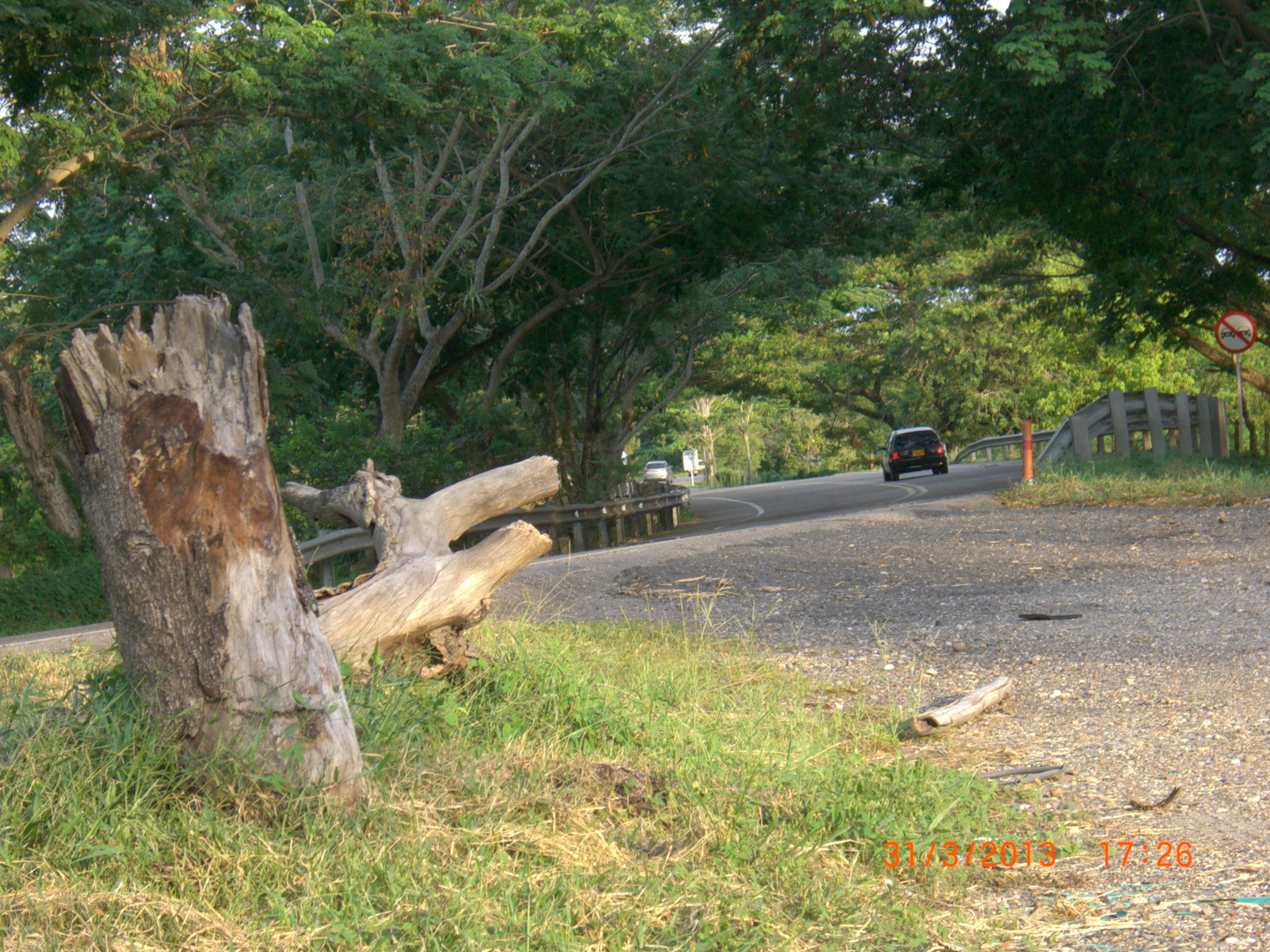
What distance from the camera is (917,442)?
34.9 metres

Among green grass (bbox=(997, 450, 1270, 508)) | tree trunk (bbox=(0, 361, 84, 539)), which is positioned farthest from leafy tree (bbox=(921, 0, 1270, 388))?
tree trunk (bbox=(0, 361, 84, 539))

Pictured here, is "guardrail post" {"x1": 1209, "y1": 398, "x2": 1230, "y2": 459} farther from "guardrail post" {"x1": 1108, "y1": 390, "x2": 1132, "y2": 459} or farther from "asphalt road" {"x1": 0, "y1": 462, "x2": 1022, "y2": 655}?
"asphalt road" {"x1": 0, "y1": 462, "x2": 1022, "y2": 655}

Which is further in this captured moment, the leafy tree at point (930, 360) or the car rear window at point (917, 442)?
the leafy tree at point (930, 360)

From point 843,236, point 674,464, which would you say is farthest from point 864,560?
point 674,464

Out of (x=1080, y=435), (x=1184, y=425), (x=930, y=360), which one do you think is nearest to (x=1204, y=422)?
(x=1184, y=425)

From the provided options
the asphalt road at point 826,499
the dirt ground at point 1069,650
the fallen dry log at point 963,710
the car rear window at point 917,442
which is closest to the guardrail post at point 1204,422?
the asphalt road at point 826,499

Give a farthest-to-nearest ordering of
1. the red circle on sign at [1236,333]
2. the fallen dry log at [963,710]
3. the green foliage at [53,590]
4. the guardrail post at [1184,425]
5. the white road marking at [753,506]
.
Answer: the white road marking at [753,506], the guardrail post at [1184,425], the red circle on sign at [1236,333], the green foliage at [53,590], the fallen dry log at [963,710]

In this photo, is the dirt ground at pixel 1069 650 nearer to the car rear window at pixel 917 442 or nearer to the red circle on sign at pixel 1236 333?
the red circle on sign at pixel 1236 333

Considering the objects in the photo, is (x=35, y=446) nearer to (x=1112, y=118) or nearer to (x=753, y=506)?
(x=1112, y=118)

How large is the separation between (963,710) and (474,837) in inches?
121

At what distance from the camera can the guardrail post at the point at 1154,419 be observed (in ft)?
66.1

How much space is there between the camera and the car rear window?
115 feet

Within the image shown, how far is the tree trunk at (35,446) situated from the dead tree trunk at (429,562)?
10.7m

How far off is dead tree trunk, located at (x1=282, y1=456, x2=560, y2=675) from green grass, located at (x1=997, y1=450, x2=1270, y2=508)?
35.0ft
